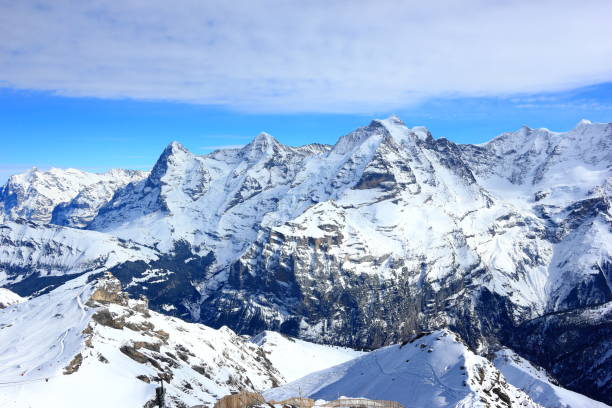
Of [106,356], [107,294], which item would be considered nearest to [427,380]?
[106,356]

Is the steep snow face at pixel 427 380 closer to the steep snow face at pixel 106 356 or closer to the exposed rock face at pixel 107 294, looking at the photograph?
the steep snow face at pixel 106 356

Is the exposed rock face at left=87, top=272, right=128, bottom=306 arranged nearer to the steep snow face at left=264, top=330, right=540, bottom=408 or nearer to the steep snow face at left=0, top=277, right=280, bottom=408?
the steep snow face at left=0, top=277, right=280, bottom=408

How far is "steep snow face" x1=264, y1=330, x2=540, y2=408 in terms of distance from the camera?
78688mm

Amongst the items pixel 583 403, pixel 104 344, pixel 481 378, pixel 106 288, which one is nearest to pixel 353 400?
pixel 481 378

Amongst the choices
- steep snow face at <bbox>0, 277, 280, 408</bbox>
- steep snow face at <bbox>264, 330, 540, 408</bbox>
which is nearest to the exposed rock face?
steep snow face at <bbox>0, 277, 280, 408</bbox>

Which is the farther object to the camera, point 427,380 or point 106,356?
point 106,356

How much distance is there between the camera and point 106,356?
11031 cm

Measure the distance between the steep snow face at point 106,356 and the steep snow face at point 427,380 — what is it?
28.0 meters

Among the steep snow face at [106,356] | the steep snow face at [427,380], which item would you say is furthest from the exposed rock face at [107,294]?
the steep snow face at [427,380]

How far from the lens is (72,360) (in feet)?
332

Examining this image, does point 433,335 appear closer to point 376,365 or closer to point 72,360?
point 376,365

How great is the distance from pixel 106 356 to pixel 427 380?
68510 mm

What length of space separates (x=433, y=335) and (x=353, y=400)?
41.7 m

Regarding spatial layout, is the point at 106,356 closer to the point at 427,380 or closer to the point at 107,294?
the point at 107,294
